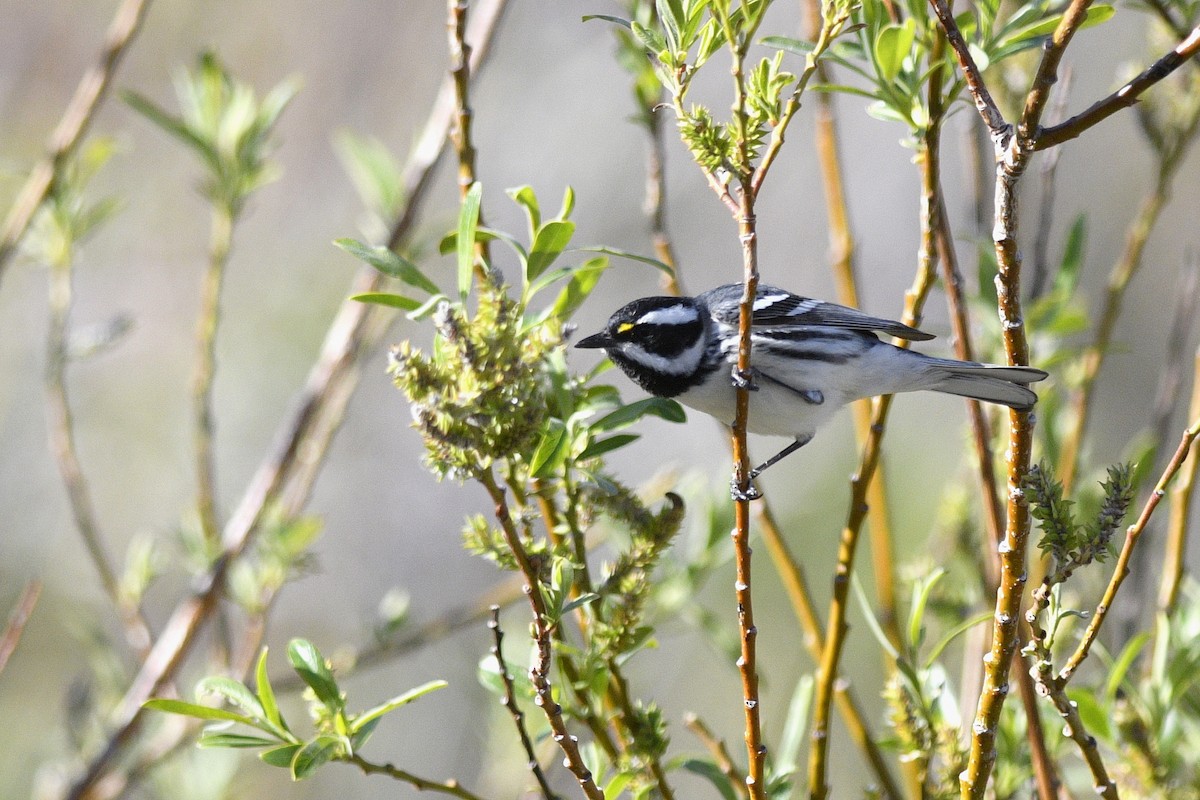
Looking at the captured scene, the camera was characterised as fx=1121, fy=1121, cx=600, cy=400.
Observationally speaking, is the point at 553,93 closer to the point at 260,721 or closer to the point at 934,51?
the point at 934,51

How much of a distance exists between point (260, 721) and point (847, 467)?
6.30 m

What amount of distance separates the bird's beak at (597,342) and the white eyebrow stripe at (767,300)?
422 mm

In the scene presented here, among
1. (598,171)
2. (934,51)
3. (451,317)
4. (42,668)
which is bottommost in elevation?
(42,668)

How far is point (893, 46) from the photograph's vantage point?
1745mm

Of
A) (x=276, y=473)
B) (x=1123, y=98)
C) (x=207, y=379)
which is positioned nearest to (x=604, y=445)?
(x=1123, y=98)

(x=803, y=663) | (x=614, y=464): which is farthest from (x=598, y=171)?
(x=803, y=663)

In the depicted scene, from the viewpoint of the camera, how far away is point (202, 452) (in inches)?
112

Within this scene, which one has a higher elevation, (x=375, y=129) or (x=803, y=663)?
(x=375, y=129)

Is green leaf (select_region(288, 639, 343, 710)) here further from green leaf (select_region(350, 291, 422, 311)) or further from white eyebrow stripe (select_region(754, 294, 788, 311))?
white eyebrow stripe (select_region(754, 294, 788, 311))

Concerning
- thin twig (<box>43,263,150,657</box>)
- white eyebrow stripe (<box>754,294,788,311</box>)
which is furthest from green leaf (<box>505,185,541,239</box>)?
thin twig (<box>43,263,150,657</box>)

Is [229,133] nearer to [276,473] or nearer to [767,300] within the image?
[276,473]

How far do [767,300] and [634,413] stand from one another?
4.47ft

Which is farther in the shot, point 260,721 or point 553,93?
point 553,93

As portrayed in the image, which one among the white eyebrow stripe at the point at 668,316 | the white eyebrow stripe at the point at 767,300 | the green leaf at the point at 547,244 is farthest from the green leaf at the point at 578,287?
the white eyebrow stripe at the point at 767,300
